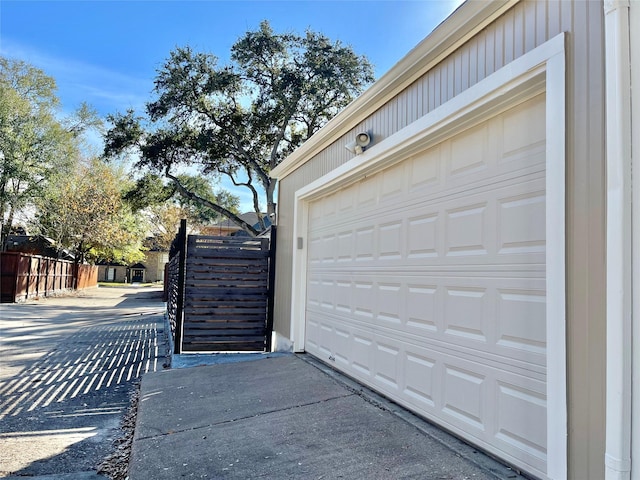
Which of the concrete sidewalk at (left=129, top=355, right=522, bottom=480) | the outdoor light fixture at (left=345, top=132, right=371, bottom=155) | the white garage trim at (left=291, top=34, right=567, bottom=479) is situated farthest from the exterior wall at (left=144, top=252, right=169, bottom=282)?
the white garage trim at (left=291, top=34, right=567, bottom=479)

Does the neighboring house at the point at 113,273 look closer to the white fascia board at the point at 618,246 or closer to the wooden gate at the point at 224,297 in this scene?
the wooden gate at the point at 224,297

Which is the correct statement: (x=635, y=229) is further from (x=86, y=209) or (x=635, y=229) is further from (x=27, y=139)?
(x=86, y=209)

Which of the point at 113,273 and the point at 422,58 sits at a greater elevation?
the point at 422,58

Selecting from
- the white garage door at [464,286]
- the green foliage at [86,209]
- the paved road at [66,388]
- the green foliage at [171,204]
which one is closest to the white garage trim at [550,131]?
the white garage door at [464,286]

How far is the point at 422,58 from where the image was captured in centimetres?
359

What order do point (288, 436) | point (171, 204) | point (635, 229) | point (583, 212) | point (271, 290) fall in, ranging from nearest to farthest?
point (635, 229), point (583, 212), point (288, 436), point (271, 290), point (171, 204)

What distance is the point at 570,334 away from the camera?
2.21 metres

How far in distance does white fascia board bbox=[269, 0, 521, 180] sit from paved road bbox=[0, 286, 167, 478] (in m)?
3.94

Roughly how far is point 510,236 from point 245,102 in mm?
15010

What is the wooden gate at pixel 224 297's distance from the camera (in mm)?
6512

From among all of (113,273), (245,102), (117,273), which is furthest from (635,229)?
(117,273)

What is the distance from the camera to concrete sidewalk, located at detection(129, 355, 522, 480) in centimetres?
276

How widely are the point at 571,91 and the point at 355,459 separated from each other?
2.53m

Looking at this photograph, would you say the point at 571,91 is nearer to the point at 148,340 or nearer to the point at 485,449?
the point at 485,449
